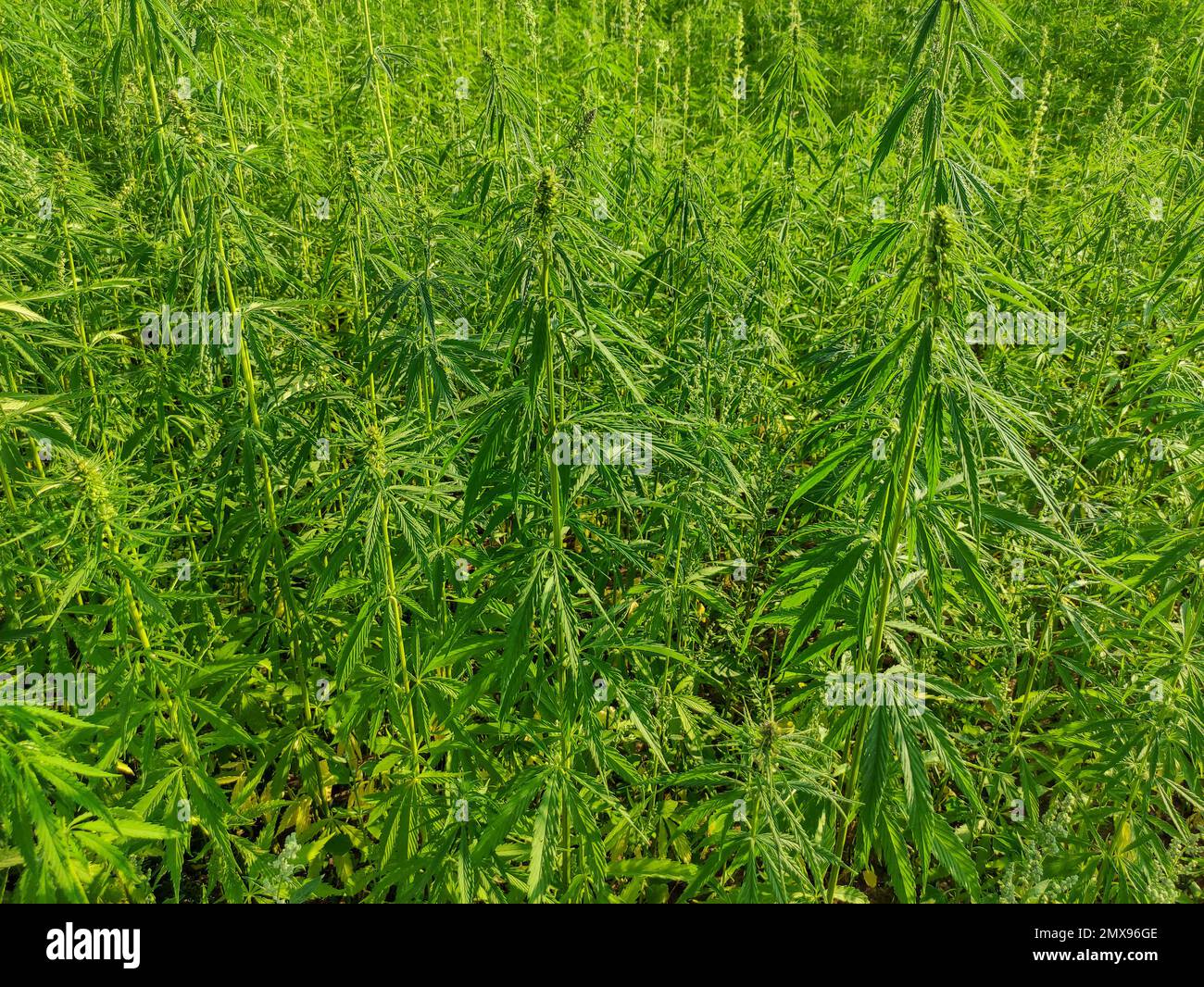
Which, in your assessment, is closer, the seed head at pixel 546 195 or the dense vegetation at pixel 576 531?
the seed head at pixel 546 195

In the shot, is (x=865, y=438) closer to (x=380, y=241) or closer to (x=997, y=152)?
(x=380, y=241)

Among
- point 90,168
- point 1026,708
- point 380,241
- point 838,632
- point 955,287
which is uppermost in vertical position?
point 90,168

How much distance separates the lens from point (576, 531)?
2904 millimetres

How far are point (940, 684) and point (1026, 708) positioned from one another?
0.74 meters

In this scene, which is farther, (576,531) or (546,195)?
(576,531)

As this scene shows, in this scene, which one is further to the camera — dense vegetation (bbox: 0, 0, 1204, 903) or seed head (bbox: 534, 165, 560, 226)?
dense vegetation (bbox: 0, 0, 1204, 903)

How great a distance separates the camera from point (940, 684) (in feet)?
9.23

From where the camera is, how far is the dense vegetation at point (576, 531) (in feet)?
8.34

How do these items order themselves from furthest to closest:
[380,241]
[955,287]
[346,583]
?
[380,241] < [346,583] < [955,287]

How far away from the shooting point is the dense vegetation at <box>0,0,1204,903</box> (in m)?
2.54

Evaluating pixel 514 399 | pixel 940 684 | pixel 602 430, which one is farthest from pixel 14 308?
pixel 940 684

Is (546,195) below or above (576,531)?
above

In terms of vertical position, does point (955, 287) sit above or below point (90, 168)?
below

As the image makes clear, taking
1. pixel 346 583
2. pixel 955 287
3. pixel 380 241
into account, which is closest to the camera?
pixel 955 287
